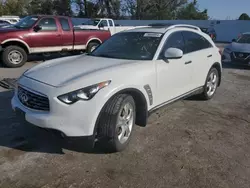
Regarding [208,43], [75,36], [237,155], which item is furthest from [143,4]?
[237,155]

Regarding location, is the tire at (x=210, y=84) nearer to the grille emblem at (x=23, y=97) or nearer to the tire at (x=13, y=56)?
the grille emblem at (x=23, y=97)

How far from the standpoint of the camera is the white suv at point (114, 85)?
10.2 ft

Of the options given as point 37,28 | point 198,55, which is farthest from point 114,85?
point 37,28

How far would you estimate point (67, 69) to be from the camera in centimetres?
377

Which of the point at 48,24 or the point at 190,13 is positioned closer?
the point at 48,24

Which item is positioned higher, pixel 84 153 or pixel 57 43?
pixel 57 43

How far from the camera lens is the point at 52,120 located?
3100mm

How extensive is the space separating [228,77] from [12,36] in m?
7.26

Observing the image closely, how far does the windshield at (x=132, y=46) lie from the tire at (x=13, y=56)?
18.0 ft

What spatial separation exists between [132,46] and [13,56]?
633 cm

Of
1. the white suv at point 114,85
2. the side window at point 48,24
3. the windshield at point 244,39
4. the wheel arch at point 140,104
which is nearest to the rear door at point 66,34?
the side window at point 48,24

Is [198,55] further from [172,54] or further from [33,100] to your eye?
[33,100]

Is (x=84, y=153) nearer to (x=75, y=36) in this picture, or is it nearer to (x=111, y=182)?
(x=111, y=182)

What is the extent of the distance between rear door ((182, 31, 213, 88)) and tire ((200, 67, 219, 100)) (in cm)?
25
